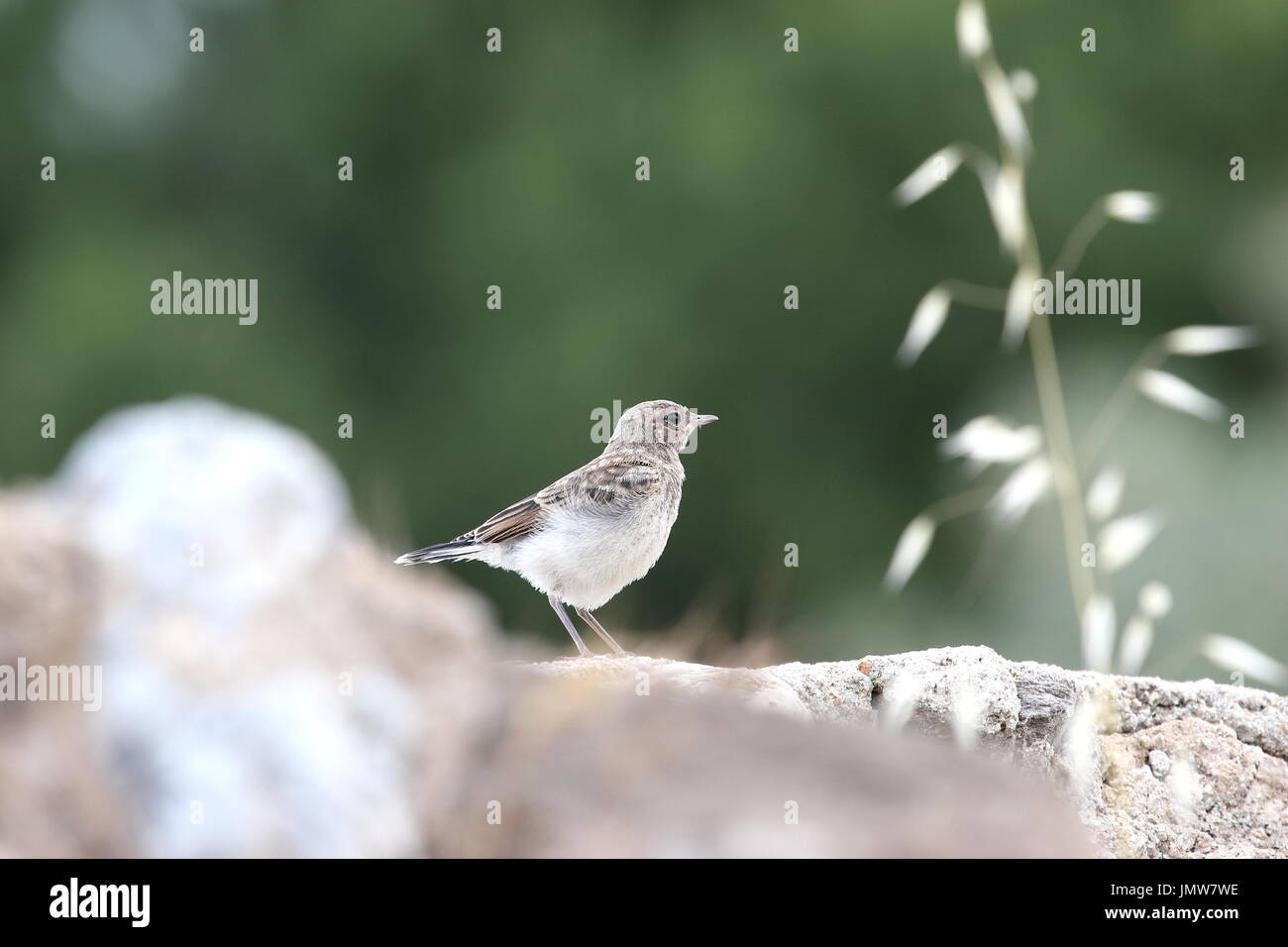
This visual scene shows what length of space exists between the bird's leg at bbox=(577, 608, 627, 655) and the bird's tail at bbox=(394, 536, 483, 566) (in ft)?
1.79

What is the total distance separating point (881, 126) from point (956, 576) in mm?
5697

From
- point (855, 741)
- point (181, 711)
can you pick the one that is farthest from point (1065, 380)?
point (181, 711)

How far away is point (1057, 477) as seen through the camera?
15.9 ft

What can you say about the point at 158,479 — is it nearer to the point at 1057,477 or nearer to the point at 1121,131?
the point at 1057,477

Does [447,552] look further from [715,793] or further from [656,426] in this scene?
[715,793]

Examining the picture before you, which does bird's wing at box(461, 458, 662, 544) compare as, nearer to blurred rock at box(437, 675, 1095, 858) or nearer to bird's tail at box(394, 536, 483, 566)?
bird's tail at box(394, 536, 483, 566)

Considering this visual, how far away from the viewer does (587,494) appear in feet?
22.3

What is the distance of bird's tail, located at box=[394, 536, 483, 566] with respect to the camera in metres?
6.50

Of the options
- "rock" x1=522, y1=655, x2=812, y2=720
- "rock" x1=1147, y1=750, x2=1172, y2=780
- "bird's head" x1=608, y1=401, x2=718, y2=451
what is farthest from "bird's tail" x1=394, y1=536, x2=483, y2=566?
"rock" x1=1147, y1=750, x2=1172, y2=780

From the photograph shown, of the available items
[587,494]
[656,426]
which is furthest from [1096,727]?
[656,426]

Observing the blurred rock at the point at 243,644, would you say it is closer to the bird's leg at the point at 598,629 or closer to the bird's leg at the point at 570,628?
the bird's leg at the point at 598,629

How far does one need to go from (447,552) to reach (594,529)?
68 centimetres

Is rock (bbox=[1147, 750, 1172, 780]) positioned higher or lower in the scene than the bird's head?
lower

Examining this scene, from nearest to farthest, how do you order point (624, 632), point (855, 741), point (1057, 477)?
point (855, 741) → point (1057, 477) → point (624, 632)
